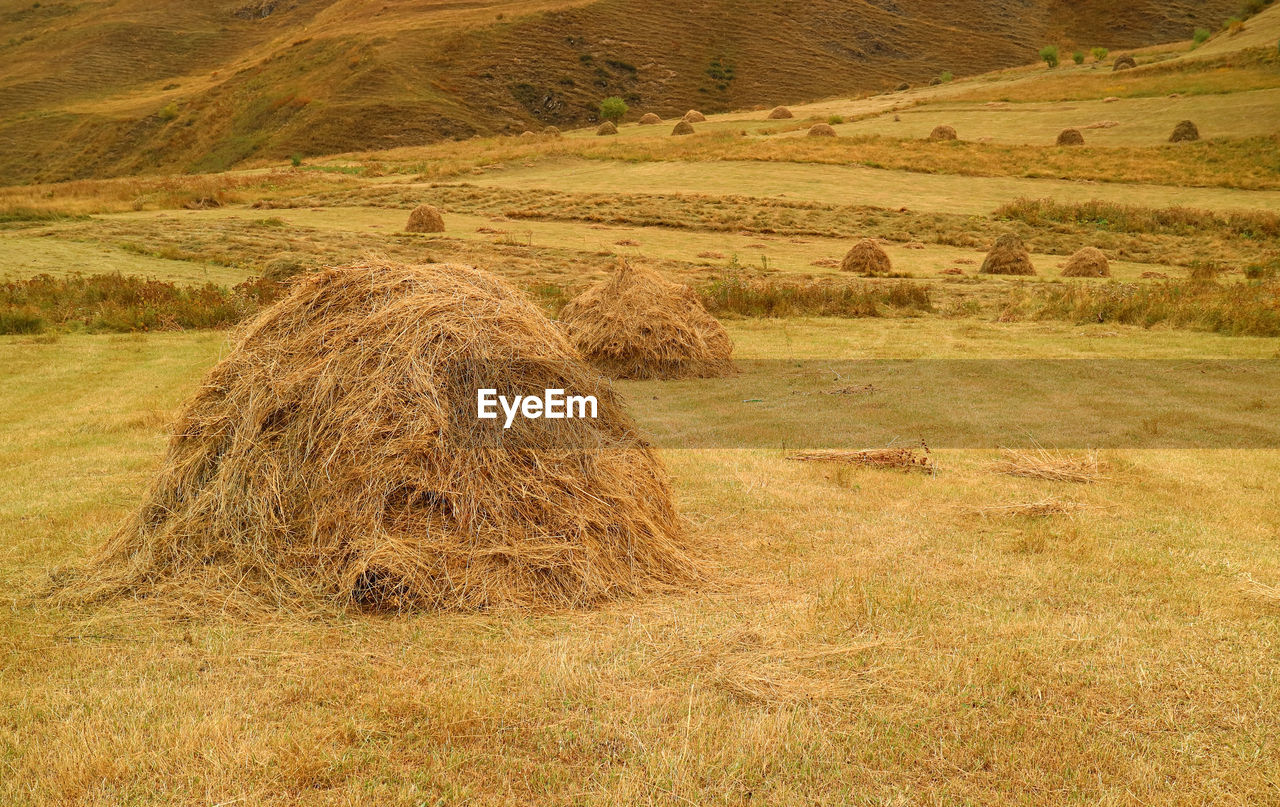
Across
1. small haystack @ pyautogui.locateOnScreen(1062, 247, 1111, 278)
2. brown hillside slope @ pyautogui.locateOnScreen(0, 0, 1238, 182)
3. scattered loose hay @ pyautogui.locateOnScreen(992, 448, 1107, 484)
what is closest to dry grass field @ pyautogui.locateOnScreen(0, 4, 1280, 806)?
scattered loose hay @ pyautogui.locateOnScreen(992, 448, 1107, 484)

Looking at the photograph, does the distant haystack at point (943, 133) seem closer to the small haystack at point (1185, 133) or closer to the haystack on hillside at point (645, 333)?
the small haystack at point (1185, 133)

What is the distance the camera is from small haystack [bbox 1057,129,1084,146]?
58.4 meters

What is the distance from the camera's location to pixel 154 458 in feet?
35.0

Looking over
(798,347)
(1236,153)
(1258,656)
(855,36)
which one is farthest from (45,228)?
(855,36)

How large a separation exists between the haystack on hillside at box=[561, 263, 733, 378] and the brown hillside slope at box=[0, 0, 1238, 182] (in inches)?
2989

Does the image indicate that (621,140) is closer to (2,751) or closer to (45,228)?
(45,228)

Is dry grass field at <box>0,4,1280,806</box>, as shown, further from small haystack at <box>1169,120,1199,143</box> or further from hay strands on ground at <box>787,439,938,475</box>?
small haystack at <box>1169,120,1199,143</box>

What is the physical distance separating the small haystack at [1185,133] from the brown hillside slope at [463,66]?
60.6 m

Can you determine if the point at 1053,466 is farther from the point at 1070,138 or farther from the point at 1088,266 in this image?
the point at 1070,138

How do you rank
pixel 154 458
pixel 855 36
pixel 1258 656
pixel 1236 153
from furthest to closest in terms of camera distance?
pixel 855 36 → pixel 1236 153 → pixel 154 458 → pixel 1258 656

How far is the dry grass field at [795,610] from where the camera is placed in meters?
4.54

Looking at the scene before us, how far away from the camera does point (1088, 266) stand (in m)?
31.3

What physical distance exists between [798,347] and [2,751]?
1701 centimetres

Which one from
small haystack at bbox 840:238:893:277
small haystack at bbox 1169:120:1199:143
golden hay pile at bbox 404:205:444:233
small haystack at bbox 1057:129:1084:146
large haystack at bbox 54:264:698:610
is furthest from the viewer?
small haystack at bbox 1057:129:1084:146
